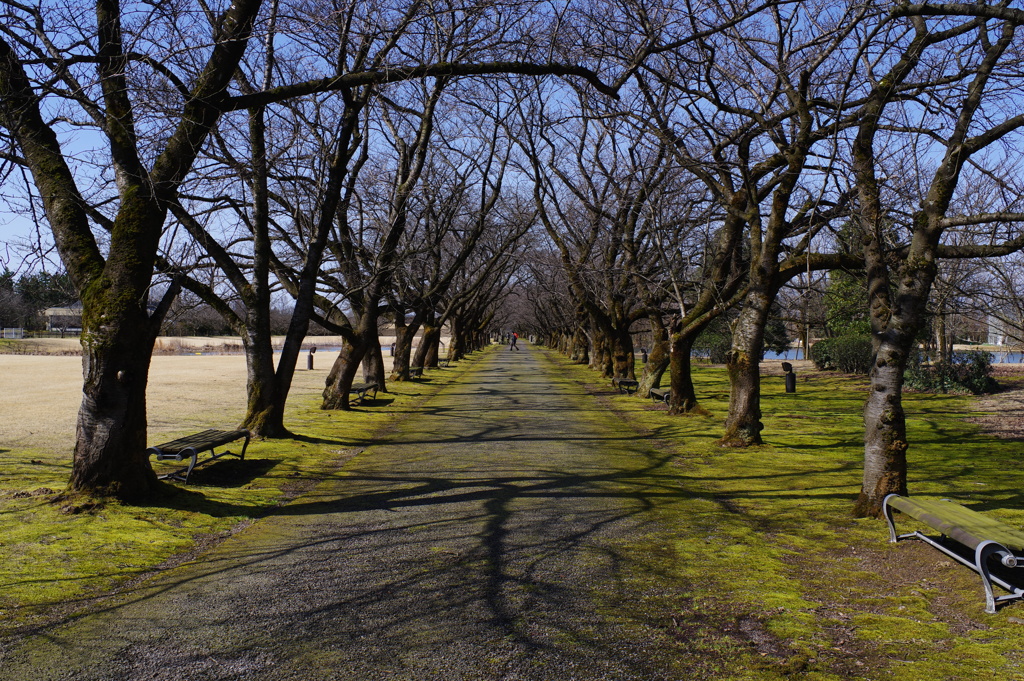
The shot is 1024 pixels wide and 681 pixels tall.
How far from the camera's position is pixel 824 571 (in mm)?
5934

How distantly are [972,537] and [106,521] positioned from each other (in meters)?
6.71

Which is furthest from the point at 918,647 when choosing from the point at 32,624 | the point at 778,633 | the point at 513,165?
the point at 513,165

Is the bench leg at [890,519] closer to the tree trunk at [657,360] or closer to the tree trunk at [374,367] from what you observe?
the tree trunk at [657,360]

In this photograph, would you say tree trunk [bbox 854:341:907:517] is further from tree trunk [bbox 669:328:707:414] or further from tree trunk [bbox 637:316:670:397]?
tree trunk [bbox 637:316:670:397]

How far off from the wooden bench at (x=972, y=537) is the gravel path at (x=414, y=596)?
1.88m

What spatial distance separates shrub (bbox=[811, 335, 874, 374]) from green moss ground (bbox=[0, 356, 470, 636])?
2601 centimetres

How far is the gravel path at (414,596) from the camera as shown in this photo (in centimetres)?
401

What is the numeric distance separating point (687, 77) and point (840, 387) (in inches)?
717

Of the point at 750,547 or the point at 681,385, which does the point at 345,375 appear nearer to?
the point at 681,385

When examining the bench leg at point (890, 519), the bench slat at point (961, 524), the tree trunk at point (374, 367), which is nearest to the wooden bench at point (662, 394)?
the tree trunk at point (374, 367)

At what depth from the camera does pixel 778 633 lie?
15.2 feet

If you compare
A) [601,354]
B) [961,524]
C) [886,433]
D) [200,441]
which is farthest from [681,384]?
[601,354]

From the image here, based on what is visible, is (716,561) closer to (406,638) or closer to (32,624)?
(406,638)

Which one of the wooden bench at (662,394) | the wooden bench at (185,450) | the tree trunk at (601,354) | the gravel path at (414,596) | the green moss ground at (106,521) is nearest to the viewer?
the gravel path at (414,596)
